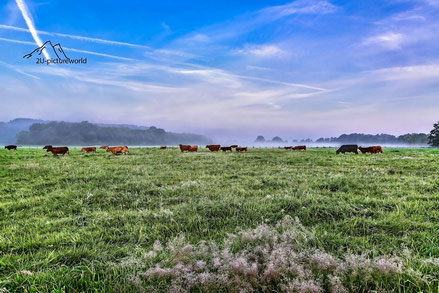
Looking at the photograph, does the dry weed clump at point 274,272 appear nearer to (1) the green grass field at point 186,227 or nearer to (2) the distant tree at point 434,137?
(1) the green grass field at point 186,227

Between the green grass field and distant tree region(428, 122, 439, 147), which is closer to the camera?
the green grass field

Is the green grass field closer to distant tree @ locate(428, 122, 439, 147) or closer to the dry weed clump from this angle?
the dry weed clump

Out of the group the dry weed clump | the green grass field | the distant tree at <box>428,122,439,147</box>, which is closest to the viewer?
the dry weed clump

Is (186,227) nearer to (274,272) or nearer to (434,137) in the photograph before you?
(274,272)

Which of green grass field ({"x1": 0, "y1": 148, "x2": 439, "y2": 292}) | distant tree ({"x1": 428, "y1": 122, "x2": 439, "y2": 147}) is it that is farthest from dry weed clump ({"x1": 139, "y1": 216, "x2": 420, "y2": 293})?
distant tree ({"x1": 428, "y1": 122, "x2": 439, "y2": 147})

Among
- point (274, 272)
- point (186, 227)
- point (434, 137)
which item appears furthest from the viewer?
point (434, 137)

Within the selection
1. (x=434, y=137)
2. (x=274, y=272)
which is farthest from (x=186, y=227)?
(x=434, y=137)

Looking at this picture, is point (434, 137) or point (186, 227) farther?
point (434, 137)

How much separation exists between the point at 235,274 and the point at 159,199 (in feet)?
16.9

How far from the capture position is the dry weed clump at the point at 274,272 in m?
2.84

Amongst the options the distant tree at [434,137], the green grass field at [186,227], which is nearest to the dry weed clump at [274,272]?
the green grass field at [186,227]

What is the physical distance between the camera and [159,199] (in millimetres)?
7629

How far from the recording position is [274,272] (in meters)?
3.01

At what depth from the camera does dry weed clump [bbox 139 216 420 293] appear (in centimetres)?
284
